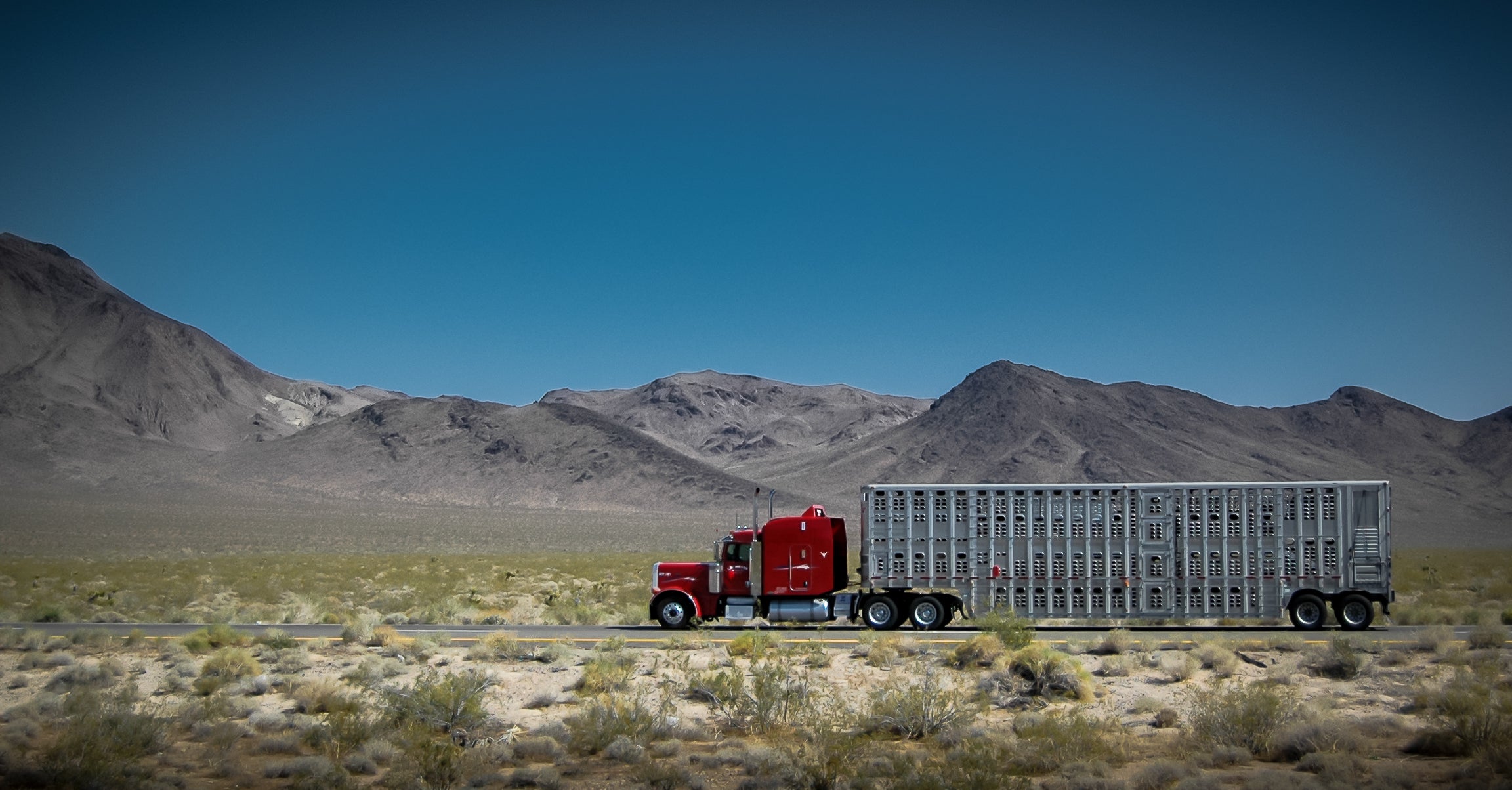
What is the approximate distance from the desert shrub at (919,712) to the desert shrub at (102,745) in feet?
26.5

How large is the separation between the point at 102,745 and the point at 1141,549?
63.6 ft

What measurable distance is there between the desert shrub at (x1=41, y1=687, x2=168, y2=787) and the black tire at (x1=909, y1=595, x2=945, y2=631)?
15.0m

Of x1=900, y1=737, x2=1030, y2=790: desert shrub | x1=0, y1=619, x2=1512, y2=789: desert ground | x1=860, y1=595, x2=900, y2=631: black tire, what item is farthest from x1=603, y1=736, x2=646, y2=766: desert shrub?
x1=860, y1=595, x2=900, y2=631: black tire

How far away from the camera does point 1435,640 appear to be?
62.6 ft

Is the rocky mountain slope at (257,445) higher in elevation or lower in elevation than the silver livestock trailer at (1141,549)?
higher

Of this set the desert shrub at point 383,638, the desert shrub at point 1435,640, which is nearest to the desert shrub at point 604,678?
the desert shrub at point 383,638

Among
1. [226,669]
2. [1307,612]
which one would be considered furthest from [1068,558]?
[226,669]

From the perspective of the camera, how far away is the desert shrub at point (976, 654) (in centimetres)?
1806

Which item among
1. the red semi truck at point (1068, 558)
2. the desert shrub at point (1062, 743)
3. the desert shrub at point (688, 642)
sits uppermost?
the red semi truck at point (1068, 558)

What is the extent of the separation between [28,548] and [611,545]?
32.9 meters

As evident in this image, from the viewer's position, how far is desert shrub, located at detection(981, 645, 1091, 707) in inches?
603

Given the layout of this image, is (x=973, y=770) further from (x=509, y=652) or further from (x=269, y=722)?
(x=509, y=652)

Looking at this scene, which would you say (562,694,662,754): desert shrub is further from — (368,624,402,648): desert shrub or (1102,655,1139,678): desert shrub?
(368,624,402,648): desert shrub

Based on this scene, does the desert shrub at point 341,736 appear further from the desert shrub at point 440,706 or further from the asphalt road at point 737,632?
the asphalt road at point 737,632
